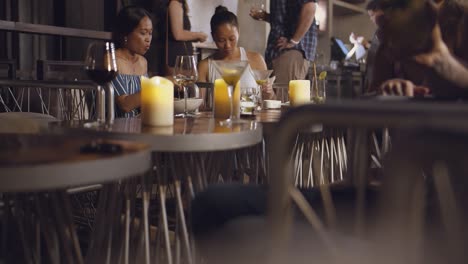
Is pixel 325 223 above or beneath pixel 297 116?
beneath

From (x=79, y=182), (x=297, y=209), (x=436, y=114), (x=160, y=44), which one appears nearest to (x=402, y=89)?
(x=297, y=209)

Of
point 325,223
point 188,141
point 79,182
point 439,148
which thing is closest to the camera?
point 439,148

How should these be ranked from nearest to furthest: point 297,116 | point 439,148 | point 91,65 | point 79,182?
point 439,148 → point 297,116 → point 79,182 → point 91,65

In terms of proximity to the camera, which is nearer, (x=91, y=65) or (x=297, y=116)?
(x=297, y=116)

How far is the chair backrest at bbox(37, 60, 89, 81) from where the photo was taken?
318 centimetres

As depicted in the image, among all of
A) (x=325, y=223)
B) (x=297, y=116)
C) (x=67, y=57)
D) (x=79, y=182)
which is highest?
(x=67, y=57)

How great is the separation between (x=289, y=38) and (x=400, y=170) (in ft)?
11.1

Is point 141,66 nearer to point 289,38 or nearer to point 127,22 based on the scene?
point 127,22

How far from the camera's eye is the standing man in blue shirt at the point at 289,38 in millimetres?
3842

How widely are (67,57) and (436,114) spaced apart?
421 cm

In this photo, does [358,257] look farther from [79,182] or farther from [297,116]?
[79,182]

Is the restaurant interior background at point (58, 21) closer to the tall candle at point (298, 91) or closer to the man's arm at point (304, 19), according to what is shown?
the man's arm at point (304, 19)

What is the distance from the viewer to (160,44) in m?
3.62

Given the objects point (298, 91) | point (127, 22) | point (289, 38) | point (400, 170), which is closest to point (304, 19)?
point (289, 38)
